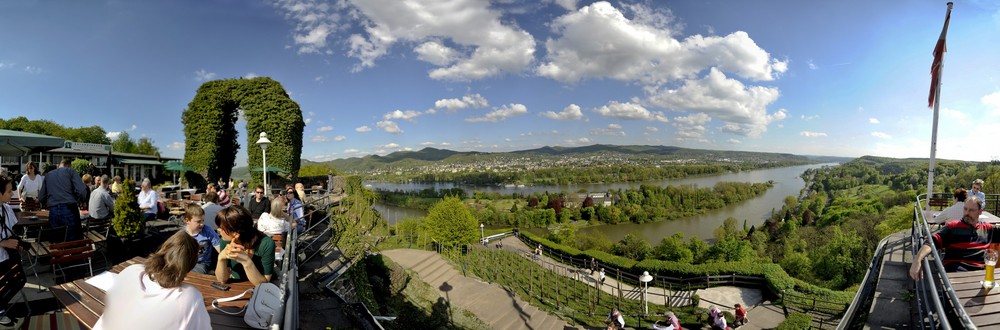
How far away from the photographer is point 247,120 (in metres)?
17.4

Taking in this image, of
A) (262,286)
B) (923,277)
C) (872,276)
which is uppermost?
(262,286)

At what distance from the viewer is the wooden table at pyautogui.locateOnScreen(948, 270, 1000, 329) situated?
331 cm

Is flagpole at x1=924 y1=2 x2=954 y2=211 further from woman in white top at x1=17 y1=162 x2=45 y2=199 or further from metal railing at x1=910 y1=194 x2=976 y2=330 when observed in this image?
woman in white top at x1=17 y1=162 x2=45 y2=199

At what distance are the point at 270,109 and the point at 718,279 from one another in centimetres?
2211

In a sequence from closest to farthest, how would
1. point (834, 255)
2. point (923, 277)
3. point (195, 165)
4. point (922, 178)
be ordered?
point (923, 277) < point (195, 165) < point (834, 255) < point (922, 178)

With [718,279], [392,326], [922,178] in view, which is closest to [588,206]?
[922,178]

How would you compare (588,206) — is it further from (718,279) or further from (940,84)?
(940,84)

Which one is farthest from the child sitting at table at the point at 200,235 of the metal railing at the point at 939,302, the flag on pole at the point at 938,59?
the flag on pole at the point at 938,59

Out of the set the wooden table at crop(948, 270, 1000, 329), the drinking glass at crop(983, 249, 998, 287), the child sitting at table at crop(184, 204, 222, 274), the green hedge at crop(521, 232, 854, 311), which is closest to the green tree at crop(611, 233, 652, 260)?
the green hedge at crop(521, 232, 854, 311)

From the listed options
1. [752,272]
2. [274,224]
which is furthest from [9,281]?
[752,272]

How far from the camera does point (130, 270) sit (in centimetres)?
195

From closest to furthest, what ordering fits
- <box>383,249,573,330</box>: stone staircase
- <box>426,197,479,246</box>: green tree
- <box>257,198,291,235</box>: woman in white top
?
<box>257,198,291,235</box>: woman in white top → <box>383,249,573,330</box>: stone staircase → <box>426,197,479,246</box>: green tree

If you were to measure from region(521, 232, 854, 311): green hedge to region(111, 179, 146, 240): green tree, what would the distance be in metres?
18.3

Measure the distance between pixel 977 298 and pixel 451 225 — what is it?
20337 millimetres
